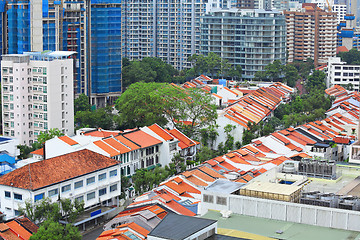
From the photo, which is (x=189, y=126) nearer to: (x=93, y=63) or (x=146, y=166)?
(x=146, y=166)

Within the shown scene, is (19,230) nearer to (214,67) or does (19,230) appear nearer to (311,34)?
(214,67)

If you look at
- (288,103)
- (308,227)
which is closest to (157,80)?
(288,103)

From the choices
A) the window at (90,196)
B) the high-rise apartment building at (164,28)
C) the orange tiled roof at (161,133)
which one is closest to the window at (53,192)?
the window at (90,196)

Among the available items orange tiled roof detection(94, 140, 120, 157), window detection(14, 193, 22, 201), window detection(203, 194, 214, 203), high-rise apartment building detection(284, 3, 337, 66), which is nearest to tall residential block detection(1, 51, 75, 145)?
orange tiled roof detection(94, 140, 120, 157)

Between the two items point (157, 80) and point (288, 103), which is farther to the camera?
point (157, 80)

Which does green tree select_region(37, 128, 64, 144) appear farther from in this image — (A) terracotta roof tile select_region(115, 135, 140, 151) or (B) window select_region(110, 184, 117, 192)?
(B) window select_region(110, 184, 117, 192)

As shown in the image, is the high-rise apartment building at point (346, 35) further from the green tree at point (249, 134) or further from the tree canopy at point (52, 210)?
the tree canopy at point (52, 210)
